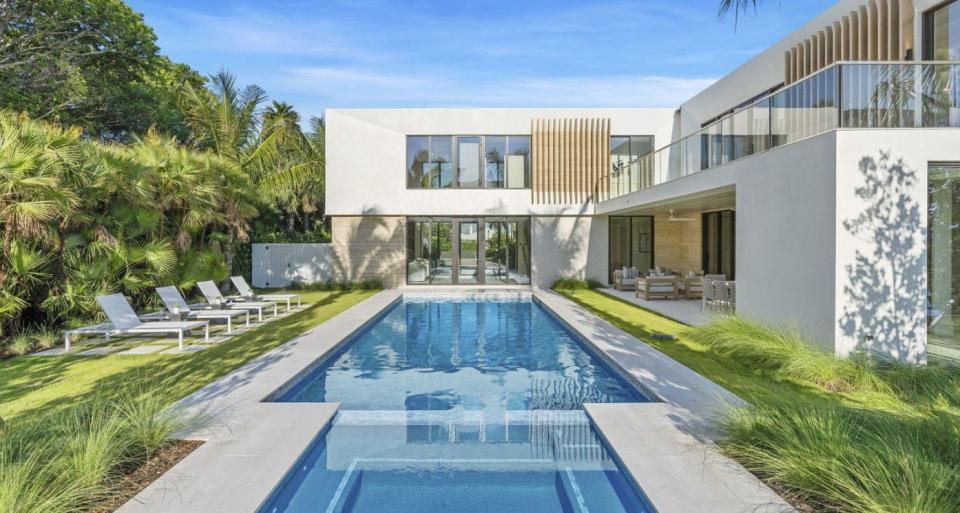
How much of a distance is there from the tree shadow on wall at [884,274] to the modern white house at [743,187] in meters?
0.02

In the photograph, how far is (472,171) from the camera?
20.4 m

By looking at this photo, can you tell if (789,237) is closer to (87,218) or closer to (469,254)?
(87,218)

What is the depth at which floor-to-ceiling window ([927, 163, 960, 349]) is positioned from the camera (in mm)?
6875

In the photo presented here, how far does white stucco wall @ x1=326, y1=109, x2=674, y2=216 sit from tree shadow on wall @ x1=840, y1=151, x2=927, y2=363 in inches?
528

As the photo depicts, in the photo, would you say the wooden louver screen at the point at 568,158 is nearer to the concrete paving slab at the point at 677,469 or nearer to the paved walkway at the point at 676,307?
the paved walkway at the point at 676,307

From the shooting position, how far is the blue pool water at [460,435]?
4.09 meters

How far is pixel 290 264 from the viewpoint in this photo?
20734 mm

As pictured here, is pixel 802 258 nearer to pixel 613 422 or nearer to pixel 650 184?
pixel 613 422

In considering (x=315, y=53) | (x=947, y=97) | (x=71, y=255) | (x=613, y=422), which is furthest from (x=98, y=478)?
(x=315, y=53)

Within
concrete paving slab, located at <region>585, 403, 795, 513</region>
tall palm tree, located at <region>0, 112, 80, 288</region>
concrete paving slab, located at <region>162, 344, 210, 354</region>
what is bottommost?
concrete paving slab, located at <region>585, 403, 795, 513</region>

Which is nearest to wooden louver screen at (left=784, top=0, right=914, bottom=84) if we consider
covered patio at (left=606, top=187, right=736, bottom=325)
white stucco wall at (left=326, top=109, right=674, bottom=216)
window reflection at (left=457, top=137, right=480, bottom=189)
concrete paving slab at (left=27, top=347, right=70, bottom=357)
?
covered patio at (left=606, top=187, right=736, bottom=325)

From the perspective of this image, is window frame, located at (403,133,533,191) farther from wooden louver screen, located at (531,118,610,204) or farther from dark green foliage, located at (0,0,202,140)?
dark green foliage, located at (0,0,202,140)

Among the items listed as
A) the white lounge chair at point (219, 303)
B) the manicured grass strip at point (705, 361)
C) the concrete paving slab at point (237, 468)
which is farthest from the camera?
the white lounge chair at point (219, 303)

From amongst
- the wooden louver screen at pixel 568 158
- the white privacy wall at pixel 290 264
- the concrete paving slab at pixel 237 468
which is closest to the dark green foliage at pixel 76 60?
the white privacy wall at pixel 290 264
